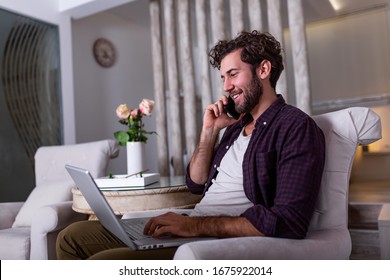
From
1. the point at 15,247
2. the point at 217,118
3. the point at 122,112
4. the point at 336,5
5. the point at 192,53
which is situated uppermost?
the point at 336,5

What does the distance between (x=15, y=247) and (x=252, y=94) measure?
4.49ft

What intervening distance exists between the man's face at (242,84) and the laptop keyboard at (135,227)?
1.77 feet

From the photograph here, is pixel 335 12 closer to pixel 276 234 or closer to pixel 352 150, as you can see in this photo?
pixel 352 150

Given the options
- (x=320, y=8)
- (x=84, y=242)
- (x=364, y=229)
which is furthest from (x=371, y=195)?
(x=84, y=242)

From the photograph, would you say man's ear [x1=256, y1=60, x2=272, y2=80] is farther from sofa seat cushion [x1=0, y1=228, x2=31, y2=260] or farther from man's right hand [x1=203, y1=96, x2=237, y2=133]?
sofa seat cushion [x1=0, y1=228, x2=31, y2=260]

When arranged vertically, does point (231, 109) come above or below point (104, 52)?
below

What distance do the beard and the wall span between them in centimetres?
274

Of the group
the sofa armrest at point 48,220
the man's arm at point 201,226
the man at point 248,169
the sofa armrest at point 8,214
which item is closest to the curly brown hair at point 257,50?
the man at point 248,169

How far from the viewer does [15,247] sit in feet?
5.98

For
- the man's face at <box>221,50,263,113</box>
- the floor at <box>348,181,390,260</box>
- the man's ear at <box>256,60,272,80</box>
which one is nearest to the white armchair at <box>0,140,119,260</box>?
the man's face at <box>221,50,263,113</box>

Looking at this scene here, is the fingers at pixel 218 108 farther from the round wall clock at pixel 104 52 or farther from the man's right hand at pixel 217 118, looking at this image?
the round wall clock at pixel 104 52

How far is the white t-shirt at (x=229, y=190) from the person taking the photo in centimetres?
130

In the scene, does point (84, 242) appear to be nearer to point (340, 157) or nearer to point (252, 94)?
point (252, 94)
